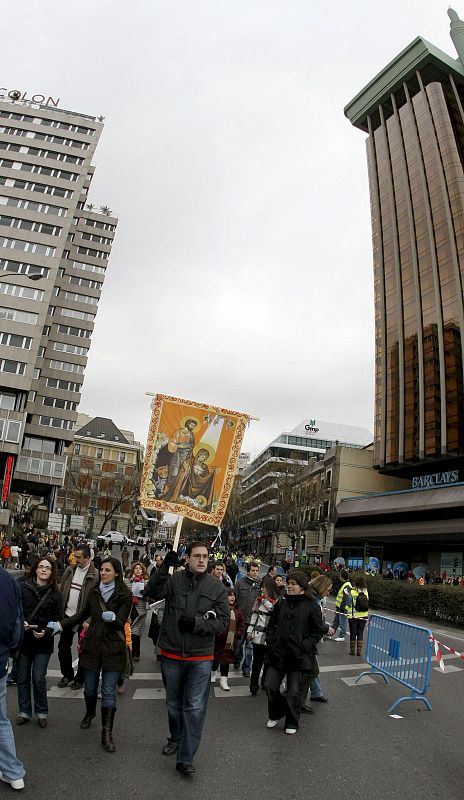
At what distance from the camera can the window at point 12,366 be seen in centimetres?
5066

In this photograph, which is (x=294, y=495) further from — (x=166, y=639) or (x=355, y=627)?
(x=166, y=639)

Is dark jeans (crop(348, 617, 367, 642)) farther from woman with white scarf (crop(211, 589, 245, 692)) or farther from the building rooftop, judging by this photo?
the building rooftop

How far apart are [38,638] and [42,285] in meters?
50.8

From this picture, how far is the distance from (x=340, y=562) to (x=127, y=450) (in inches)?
2071

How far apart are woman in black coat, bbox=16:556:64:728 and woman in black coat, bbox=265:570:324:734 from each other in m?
2.34

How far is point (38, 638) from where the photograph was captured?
571cm

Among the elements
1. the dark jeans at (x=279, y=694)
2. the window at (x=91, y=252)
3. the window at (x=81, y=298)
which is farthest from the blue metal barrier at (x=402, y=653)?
the window at (x=91, y=252)

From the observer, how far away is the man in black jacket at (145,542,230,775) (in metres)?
4.66

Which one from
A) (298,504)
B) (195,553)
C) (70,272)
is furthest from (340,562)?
(195,553)

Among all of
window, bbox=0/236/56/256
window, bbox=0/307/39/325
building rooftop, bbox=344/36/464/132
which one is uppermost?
building rooftop, bbox=344/36/464/132

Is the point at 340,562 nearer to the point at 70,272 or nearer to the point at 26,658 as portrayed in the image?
the point at 70,272

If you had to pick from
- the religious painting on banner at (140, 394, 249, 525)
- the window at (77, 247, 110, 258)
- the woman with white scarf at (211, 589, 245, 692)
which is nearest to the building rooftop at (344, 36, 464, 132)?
the window at (77, 247, 110, 258)

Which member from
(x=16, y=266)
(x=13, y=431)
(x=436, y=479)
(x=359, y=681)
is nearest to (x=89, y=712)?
(x=359, y=681)

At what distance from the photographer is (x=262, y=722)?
6.36 meters
